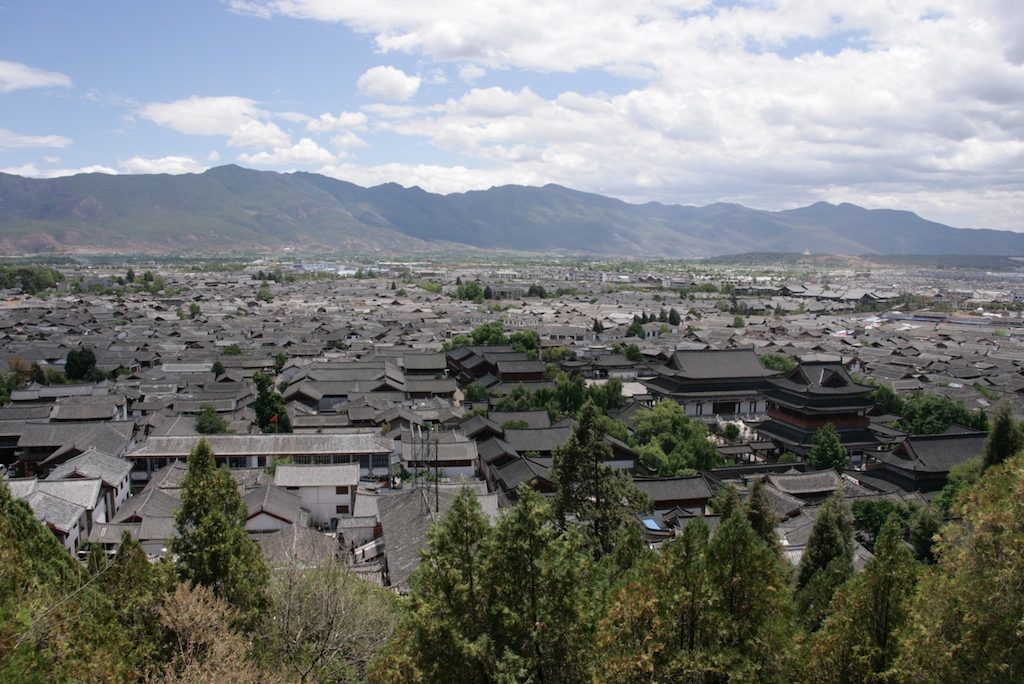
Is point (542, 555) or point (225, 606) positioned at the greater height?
point (542, 555)

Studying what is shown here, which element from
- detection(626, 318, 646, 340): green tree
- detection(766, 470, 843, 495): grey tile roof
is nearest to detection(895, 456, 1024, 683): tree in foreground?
detection(766, 470, 843, 495): grey tile roof

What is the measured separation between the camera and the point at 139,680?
762 cm

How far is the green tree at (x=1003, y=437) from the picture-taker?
15.8 m

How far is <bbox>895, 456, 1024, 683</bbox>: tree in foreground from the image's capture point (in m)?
5.74

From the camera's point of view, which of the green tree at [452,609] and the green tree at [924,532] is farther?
the green tree at [924,532]

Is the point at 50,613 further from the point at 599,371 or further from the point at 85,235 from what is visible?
the point at 85,235

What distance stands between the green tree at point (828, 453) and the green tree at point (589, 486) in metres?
12.2

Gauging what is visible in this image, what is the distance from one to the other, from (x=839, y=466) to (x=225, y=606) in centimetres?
1958

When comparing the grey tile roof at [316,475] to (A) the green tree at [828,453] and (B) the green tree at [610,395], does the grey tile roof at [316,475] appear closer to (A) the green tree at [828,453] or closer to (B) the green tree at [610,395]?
(B) the green tree at [610,395]

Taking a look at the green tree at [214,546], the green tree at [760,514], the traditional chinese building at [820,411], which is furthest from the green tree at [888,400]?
the green tree at [214,546]

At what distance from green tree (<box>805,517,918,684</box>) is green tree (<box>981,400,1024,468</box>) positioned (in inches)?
422

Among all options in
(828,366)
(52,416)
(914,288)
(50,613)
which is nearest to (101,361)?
(52,416)

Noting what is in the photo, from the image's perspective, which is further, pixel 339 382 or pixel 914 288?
pixel 914 288

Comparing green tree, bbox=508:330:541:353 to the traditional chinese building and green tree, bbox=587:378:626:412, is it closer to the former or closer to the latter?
green tree, bbox=587:378:626:412
